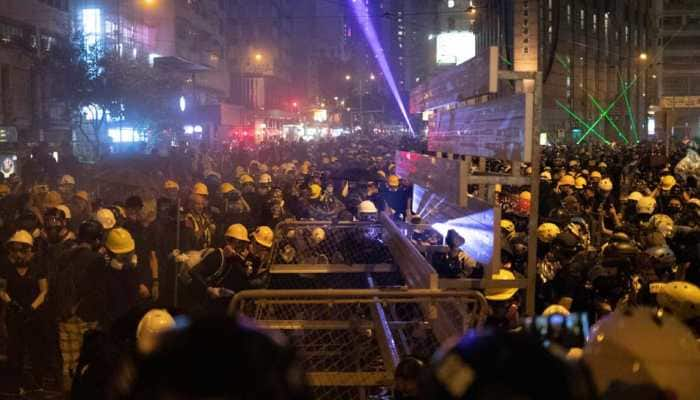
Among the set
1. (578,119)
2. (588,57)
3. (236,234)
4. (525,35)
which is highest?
(588,57)

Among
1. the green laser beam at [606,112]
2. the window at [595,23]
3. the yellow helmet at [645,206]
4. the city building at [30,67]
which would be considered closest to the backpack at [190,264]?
the yellow helmet at [645,206]

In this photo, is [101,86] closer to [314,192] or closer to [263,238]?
[314,192]

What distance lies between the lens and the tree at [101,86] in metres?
29.5

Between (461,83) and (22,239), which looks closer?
(461,83)

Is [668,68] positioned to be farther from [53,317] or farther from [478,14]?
[53,317]

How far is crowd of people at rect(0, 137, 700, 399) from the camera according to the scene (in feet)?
4.58

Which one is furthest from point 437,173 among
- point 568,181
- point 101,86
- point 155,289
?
point 101,86

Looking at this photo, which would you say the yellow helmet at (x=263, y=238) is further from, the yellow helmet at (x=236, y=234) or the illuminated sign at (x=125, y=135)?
the illuminated sign at (x=125, y=135)

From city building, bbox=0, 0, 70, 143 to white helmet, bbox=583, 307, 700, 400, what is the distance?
94.7ft

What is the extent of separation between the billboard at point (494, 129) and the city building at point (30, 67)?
25.2m

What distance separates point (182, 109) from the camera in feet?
137

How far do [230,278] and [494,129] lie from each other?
2.60m

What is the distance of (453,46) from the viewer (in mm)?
76812

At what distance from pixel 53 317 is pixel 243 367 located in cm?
643
